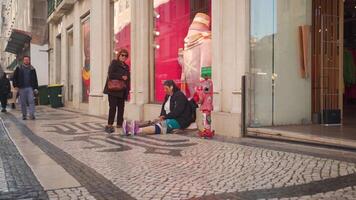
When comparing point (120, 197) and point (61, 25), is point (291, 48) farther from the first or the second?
point (61, 25)

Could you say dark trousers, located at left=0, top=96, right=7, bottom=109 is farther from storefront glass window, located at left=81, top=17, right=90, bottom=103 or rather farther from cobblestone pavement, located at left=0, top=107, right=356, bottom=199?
cobblestone pavement, located at left=0, top=107, right=356, bottom=199

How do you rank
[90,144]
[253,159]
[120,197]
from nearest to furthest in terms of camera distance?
1. [120,197]
2. [253,159]
3. [90,144]

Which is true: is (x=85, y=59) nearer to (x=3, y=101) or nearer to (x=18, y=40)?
(x=3, y=101)

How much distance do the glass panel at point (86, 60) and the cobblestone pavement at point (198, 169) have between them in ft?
37.1

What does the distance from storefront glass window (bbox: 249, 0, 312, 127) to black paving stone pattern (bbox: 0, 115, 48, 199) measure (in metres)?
4.35

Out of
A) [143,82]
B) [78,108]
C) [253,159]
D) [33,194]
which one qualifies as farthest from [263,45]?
[78,108]

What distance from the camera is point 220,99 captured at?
32.7 feet

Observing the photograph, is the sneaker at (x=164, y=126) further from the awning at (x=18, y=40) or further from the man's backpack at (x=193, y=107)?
the awning at (x=18, y=40)

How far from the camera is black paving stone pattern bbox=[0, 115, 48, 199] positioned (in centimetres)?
514

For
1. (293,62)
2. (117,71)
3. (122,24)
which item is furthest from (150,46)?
(293,62)

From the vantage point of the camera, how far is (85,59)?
832 inches

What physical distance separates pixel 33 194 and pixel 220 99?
17.7 feet

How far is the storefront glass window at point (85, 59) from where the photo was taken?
67.4 ft

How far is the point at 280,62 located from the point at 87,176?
5.25 meters
